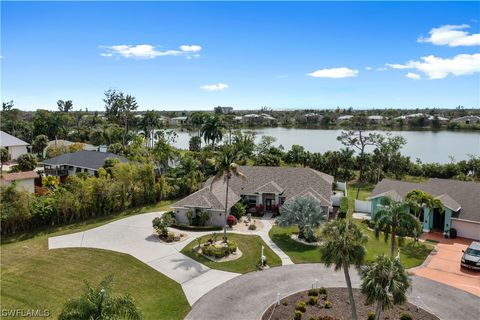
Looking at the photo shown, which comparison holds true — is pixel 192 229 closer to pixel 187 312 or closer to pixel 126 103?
pixel 187 312

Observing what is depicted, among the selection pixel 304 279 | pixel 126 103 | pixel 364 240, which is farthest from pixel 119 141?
pixel 364 240

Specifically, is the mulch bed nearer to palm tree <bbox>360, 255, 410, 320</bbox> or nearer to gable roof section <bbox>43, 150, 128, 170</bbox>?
palm tree <bbox>360, 255, 410, 320</bbox>

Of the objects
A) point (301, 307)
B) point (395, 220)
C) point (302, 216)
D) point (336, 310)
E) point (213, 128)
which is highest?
point (213, 128)

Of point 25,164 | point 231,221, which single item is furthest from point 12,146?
point 231,221

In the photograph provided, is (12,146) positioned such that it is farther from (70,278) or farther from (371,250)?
(371,250)

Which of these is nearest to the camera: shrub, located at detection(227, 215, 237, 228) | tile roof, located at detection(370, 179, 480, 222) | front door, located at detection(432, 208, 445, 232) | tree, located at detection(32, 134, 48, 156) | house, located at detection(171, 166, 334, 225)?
tile roof, located at detection(370, 179, 480, 222)

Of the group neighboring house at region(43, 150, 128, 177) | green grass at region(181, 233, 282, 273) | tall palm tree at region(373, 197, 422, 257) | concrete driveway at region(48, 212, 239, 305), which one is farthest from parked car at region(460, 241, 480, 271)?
neighboring house at region(43, 150, 128, 177)
